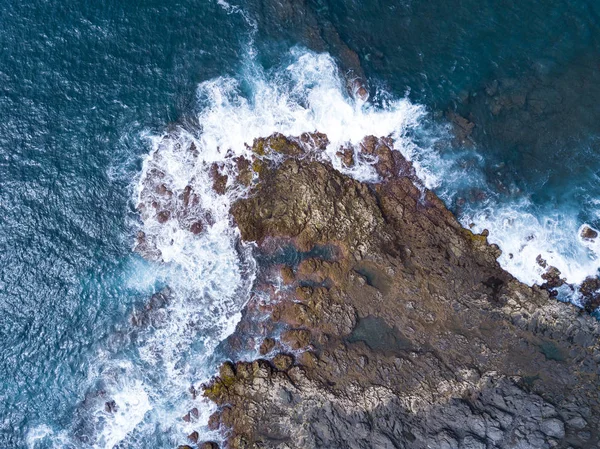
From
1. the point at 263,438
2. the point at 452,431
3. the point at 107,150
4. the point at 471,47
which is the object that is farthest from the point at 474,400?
the point at 107,150

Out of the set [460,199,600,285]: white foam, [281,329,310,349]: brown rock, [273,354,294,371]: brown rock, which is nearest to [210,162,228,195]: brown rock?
[281,329,310,349]: brown rock

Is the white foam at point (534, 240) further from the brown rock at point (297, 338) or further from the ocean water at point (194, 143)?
the brown rock at point (297, 338)

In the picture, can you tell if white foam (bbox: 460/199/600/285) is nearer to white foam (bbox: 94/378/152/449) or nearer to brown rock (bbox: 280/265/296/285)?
brown rock (bbox: 280/265/296/285)

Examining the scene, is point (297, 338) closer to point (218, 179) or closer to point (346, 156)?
point (218, 179)

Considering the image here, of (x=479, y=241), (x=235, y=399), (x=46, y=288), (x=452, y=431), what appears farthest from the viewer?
(x=479, y=241)

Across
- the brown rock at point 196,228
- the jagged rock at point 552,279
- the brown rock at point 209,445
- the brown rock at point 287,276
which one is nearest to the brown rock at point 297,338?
the brown rock at point 287,276

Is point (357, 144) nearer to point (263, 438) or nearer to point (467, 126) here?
point (467, 126)

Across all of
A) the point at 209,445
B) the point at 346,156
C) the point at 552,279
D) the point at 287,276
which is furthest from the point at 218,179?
the point at 552,279
